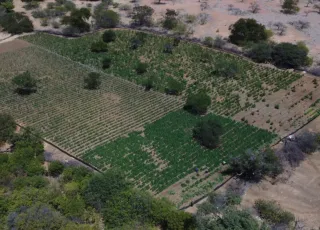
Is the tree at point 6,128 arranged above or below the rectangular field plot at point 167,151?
above

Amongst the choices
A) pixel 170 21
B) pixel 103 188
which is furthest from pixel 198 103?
pixel 170 21

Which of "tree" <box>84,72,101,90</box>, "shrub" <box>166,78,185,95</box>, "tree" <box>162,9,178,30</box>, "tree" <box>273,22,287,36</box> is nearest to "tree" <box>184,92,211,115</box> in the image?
"shrub" <box>166,78,185,95</box>

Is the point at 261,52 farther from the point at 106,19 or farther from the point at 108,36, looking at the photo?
the point at 106,19

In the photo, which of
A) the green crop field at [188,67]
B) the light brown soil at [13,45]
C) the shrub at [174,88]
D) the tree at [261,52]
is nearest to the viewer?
the shrub at [174,88]

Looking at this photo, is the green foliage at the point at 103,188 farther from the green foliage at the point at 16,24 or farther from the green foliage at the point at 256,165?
the green foliage at the point at 16,24

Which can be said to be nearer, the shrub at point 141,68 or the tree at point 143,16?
the shrub at point 141,68

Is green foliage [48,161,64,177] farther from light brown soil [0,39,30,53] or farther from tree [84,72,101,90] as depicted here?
light brown soil [0,39,30,53]

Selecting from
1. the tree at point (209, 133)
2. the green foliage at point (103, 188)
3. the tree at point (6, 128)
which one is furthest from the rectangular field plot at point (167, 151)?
the tree at point (6, 128)
